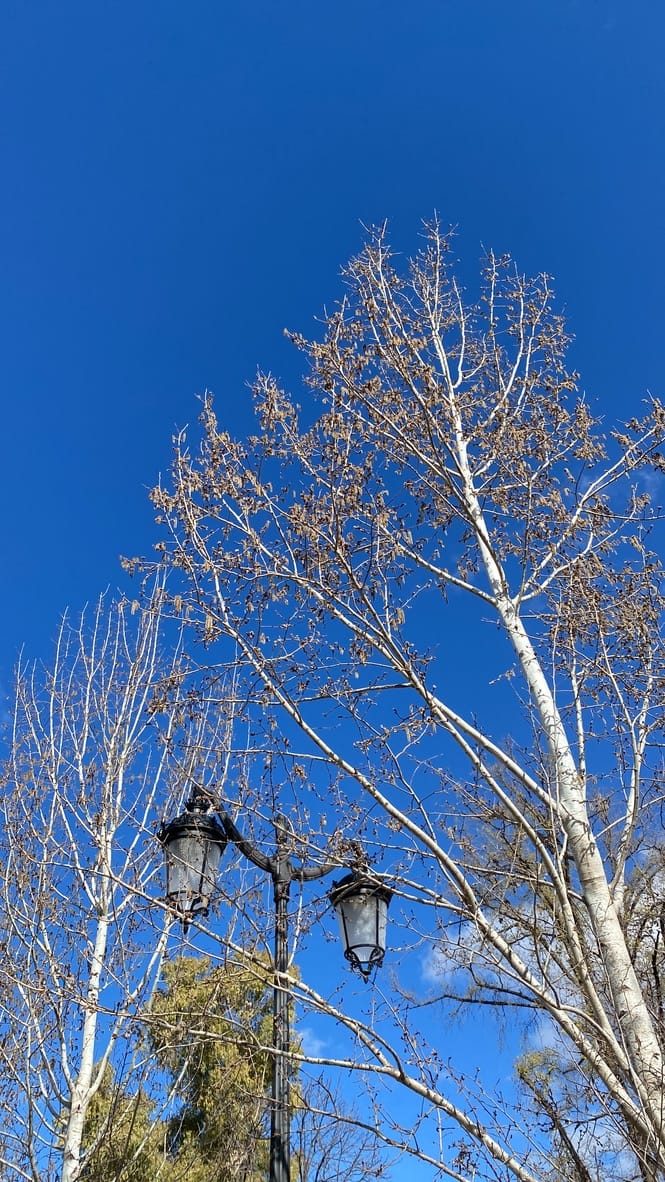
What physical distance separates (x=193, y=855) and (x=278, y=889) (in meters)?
0.62

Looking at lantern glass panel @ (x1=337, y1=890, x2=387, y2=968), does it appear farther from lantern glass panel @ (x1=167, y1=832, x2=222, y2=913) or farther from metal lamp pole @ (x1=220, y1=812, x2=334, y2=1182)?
lantern glass panel @ (x1=167, y1=832, x2=222, y2=913)

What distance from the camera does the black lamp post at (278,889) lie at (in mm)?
3893

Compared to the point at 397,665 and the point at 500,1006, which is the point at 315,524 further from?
the point at 500,1006

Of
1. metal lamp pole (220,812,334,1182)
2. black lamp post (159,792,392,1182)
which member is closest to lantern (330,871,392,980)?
black lamp post (159,792,392,1182)

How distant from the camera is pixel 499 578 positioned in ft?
18.6

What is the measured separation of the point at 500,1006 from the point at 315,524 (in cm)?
508

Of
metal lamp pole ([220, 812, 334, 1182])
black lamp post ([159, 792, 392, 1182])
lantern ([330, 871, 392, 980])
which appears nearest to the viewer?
metal lamp pole ([220, 812, 334, 1182])

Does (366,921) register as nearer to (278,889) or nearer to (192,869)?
(278,889)

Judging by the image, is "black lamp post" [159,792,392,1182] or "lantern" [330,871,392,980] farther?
"lantern" [330,871,392,980]

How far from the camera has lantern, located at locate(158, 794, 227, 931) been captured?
3939mm

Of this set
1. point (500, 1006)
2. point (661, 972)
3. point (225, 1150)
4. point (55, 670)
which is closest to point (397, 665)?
point (661, 972)

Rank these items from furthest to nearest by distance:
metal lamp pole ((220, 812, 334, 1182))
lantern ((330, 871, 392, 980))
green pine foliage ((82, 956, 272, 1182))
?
green pine foliage ((82, 956, 272, 1182))
lantern ((330, 871, 392, 980))
metal lamp pole ((220, 812, 334, 1182))

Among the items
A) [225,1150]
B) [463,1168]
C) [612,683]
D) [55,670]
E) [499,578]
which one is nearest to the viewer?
[463,1168]

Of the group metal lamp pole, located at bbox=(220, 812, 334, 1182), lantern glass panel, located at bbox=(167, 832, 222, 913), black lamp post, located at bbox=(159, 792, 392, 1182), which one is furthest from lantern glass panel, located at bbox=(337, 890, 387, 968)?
lantern glass panel, located at bbox=(167, 832, 222, 913)
